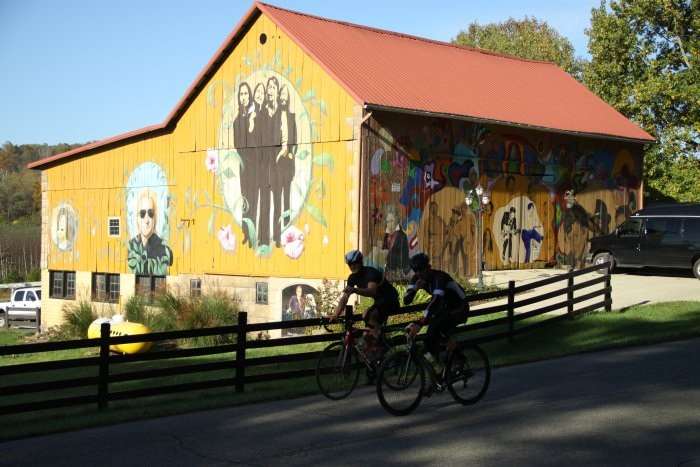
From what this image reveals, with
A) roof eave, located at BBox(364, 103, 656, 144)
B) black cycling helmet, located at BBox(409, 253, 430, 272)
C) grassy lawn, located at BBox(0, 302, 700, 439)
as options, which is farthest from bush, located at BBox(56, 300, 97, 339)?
black cycling helmet, located at BBox(409, 253, 430, 272)

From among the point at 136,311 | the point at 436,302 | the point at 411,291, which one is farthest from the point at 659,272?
the point at 411,291

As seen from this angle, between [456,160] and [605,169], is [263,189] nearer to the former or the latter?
[456,160]

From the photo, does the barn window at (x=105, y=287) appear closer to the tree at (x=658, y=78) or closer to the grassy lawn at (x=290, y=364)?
the grassy lawn at (x=290, y=364)

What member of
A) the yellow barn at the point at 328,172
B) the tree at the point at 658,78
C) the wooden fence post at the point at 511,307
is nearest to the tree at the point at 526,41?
the tree at the point at 658,78

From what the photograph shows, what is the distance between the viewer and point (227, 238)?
97.7ft

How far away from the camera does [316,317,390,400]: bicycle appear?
11.6 m

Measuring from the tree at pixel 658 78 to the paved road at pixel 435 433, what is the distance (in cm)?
3039

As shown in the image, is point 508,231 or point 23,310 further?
point 23,310

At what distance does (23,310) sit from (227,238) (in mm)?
13563

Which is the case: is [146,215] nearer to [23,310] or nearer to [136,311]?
[136,311]

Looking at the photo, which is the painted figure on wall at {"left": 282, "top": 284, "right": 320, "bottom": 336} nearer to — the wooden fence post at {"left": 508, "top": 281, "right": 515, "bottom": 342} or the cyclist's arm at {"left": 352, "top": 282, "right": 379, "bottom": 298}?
the wooden fence post at {"left": 508, "top": 281, "right": 515, "bottom": 342}

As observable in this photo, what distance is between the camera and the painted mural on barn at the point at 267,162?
27.2 m

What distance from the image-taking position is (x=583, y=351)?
15.9m

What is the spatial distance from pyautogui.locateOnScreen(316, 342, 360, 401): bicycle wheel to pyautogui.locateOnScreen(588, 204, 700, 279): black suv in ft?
60.9
